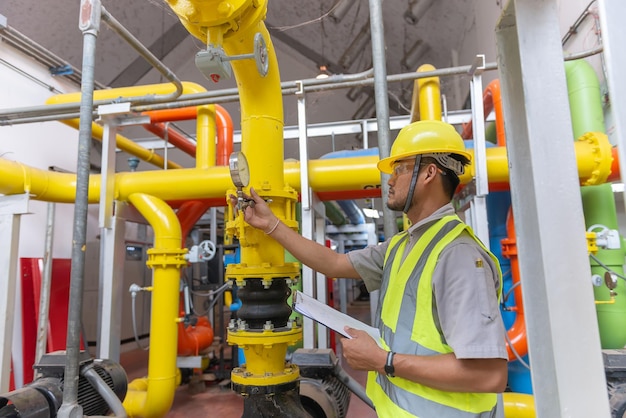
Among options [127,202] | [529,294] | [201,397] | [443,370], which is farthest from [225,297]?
[529,294]

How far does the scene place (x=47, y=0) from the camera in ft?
12.3

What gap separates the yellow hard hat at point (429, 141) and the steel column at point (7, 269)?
2.53 metres

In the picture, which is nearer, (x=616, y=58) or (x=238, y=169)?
(x=616, y=58)

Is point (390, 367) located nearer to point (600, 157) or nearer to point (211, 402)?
point (600, 157)

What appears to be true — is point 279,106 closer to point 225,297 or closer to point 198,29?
point 198,29

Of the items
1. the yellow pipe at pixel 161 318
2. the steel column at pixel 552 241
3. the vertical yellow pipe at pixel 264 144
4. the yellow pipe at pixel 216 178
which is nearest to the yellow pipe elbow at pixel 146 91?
the yellow pipe at pixel 216 178

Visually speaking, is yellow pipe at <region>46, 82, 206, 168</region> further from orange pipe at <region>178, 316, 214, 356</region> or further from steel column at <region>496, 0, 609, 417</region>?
steel column at <region>496, 0, 609, 417</region>

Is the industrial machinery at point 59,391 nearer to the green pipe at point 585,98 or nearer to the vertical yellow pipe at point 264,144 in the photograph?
the vertical yellow pipe at point 264,144

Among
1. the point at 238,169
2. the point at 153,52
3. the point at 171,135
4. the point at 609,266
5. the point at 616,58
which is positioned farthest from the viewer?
the point at 153,52

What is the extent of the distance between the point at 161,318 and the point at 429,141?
2103 mm

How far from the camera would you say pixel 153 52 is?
512 centimetres

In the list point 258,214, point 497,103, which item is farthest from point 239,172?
point 497,103

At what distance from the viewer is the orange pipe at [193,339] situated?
339cm

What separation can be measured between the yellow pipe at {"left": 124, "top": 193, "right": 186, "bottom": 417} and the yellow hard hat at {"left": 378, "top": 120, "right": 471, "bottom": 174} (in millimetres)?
1914
